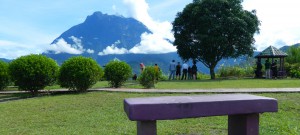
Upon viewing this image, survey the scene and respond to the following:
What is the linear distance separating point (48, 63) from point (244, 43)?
17864 millimetres

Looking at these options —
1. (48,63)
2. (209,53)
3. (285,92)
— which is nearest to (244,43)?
(209,53)

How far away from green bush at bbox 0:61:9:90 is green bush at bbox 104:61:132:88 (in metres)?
4.93

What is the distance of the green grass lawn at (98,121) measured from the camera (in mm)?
6715

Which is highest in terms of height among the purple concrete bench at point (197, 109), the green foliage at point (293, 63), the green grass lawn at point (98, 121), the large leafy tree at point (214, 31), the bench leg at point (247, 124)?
the large leafy tree at point (214, 31)

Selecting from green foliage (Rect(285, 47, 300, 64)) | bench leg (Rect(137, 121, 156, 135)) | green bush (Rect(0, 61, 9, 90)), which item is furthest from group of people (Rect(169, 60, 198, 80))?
bench leg (Rect(137, 121, 156, 135))

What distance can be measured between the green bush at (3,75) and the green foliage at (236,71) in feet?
59.0

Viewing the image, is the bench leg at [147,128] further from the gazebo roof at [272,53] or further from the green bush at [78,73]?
the gazebo roof at [272,53]

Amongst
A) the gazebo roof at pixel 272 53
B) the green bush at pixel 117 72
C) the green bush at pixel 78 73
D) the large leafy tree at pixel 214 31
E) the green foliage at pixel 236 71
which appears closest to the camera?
the green bush at pixel 78 73

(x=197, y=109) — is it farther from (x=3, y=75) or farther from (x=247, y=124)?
(x=3, y=75)

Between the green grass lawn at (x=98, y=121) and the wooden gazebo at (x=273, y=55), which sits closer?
the green grass lawn at (x=98, y=121)

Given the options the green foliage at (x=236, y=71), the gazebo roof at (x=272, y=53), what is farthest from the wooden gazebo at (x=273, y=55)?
the green foliage at (x=236, y=71)

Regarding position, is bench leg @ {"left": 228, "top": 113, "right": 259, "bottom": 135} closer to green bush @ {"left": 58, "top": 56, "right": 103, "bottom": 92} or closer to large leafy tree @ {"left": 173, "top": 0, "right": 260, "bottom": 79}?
green bush @ {"left": 58, "top": 56, "right": 103, "bottom": 92}

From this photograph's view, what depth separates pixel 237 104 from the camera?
4938 millimetres

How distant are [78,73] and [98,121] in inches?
264
